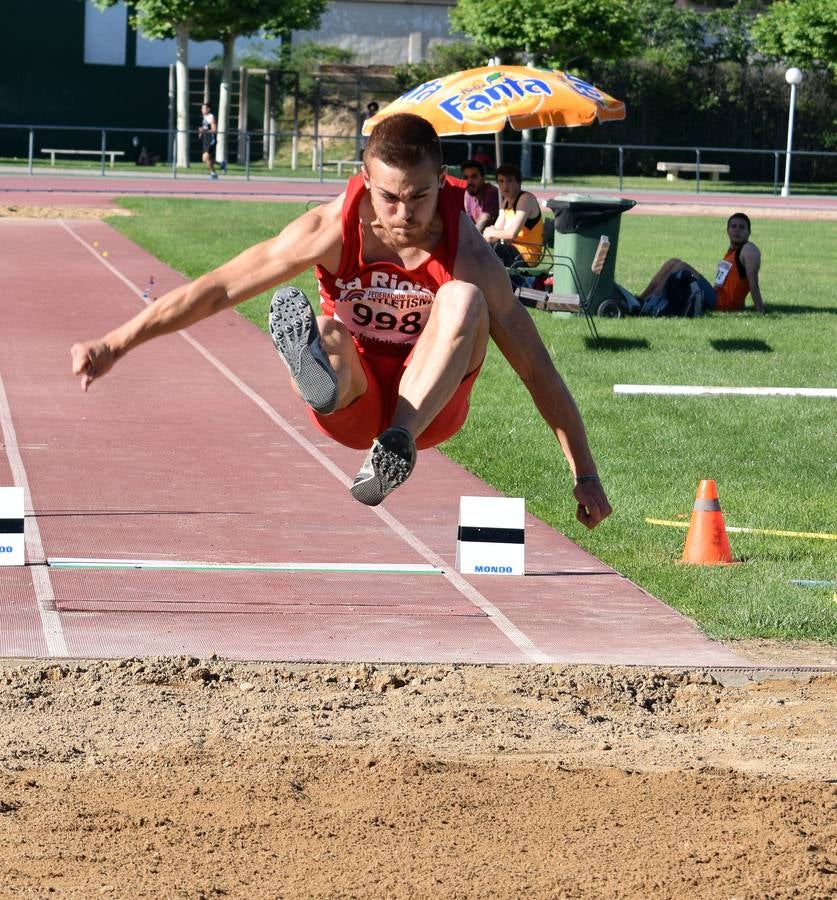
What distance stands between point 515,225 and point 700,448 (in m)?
5.41

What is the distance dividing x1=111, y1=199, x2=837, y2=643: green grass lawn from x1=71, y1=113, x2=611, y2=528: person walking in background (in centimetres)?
211

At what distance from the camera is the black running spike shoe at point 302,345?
5.07 m

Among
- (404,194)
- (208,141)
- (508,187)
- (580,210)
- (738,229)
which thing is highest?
(208,141)

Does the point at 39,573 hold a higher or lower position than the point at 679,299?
lower

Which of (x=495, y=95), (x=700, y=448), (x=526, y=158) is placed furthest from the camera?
(x=526, y=158)

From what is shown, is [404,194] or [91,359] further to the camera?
[404,194]

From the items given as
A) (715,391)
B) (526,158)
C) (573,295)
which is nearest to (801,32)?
(526,158)

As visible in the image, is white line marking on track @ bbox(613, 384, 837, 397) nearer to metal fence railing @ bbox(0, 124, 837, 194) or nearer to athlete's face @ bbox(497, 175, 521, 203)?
athlete's face @ bbox(497, 175, 521, 203)

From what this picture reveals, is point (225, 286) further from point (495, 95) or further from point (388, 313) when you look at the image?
point (495, 95)

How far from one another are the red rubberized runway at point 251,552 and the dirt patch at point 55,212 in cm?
1423

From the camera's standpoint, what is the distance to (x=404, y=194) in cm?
485

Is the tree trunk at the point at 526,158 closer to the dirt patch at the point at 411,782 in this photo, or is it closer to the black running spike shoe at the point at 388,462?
the dirt patch at the point at 411,782

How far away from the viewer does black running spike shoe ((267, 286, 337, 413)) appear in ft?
16.6

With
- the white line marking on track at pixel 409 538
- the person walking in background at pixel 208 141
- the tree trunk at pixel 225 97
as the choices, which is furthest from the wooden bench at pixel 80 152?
the white line marking on track at pixel 409 538
